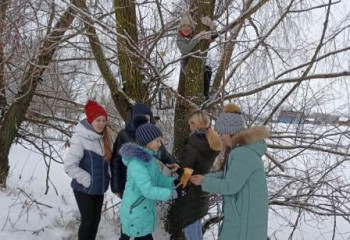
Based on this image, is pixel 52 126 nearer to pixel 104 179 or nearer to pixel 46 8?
pixel 46 8

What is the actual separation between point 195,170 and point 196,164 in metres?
0.06

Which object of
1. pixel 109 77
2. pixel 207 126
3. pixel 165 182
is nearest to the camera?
A: pixel 165 182

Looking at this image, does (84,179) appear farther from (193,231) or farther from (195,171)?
(193,231)

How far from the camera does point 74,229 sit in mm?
4191

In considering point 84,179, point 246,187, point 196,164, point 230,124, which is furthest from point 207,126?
point 84,179

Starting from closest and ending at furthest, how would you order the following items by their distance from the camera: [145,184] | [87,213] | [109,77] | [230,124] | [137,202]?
[230,124] → [145,184] → [137,202] → [87,213] → [109,77]

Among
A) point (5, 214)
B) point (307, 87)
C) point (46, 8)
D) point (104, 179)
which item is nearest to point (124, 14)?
point (46, 8)

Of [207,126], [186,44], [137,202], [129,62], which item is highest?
[186,44]

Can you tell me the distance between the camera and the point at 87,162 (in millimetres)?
3455

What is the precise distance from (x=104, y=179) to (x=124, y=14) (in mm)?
1801

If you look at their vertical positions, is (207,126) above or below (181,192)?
above

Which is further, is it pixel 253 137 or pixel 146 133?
pixel 146 133

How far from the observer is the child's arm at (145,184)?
2.96 m

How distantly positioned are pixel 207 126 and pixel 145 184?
903 mm
